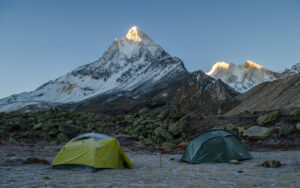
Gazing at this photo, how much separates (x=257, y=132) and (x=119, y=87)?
130 meters

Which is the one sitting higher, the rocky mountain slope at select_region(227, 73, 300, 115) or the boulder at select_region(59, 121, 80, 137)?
the rocky mountain slope at select_region(227, 73, 300, 115)

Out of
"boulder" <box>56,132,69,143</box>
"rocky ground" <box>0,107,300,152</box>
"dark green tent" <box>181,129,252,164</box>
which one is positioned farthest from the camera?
"boulder" <box>56,132,69,143</box>

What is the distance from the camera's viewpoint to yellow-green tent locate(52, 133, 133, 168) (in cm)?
890

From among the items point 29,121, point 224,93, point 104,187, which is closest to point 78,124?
point 29,121

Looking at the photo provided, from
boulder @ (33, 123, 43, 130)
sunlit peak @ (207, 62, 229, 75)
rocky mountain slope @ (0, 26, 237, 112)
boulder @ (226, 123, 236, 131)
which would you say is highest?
sunlit peak @ (207, 62, 229, 75)

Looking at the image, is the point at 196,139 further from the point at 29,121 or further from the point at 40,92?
the point at 40,92

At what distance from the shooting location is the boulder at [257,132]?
1515 cm

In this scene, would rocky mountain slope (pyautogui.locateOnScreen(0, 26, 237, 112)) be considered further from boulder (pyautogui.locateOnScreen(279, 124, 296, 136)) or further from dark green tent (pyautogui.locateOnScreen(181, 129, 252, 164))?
dark green tent (pyautogui.locateOnScreen(181, 129, 252, 164))

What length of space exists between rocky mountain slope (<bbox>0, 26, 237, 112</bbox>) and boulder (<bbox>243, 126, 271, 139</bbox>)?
39.4 m

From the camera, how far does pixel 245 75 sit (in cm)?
14962

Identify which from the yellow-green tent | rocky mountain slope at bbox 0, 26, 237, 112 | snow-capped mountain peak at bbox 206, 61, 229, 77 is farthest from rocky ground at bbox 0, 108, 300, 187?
snow-capped mountain peak at bbox 206, 61, 229, 77

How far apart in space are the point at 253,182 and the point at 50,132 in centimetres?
1771

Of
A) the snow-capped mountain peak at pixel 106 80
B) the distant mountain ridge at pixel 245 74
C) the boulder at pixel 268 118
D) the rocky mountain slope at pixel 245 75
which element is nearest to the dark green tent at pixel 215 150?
the boulder at pixel 268 118

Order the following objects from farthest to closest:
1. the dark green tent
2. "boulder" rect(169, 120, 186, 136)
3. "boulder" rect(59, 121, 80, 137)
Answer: "boulder" rect(59, 121, 80, 137)
"boulder" rect(169, 120, 186, 136)
the dark green tent
